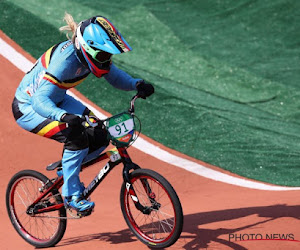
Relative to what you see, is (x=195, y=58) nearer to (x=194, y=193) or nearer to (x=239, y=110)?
(x=239, y=110)

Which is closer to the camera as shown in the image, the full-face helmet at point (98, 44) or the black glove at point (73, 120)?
the black glove at point (73, 120)

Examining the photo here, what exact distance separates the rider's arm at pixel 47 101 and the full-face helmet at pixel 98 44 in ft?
1.48

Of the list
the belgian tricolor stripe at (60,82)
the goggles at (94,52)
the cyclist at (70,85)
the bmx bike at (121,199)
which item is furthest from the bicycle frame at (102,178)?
the goggles at (94,52)

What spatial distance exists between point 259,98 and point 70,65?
28.0 ft

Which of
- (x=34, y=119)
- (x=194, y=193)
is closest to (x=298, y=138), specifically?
(x=194, y=193)

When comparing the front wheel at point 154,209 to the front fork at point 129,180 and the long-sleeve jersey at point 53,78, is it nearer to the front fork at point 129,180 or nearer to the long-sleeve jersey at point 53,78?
the front fork at point 129,180

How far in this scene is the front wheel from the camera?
5305 mm

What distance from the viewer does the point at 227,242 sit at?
18.7ft

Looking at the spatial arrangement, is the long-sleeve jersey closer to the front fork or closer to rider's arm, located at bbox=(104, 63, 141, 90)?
rider's arm, located at bbox=(104, 63, 141, 90)

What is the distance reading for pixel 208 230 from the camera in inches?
241

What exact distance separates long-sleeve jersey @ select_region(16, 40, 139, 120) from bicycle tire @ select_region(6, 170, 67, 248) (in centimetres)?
90

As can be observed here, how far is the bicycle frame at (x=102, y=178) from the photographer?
5.67 m

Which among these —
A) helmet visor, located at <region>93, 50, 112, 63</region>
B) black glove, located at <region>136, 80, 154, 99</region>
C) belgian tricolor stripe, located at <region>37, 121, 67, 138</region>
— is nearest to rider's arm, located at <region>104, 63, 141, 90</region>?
black glove, located at <region>136, 80, 154, 99</region>

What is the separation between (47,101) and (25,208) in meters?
1.62
